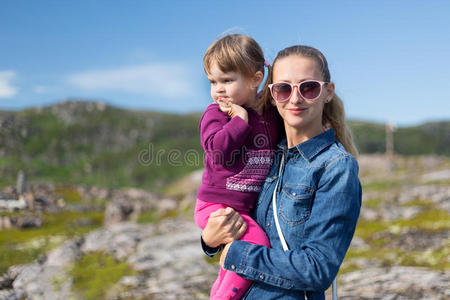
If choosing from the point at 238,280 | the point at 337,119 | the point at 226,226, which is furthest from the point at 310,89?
the point at 238,280

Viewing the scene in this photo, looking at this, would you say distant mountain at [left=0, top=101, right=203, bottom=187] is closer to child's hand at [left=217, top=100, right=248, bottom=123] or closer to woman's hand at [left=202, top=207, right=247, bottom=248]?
child's hand at [left=217, top=100, right=248, bottom=123]

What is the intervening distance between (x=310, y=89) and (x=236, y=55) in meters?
0.85

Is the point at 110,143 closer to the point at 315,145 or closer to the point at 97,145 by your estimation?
the point at 97,145

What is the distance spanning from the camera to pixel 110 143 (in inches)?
4764

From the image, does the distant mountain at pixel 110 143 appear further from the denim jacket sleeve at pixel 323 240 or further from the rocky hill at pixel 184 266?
the denim jacket sleeve at pixel 323 240

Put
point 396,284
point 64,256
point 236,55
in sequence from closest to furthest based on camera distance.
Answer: point 236,55
point 396,284
point 64,256

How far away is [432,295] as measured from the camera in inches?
251

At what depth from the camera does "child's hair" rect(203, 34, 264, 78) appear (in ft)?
10.7

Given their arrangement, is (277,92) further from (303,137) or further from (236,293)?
(236,293)

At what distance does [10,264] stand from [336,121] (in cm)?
931

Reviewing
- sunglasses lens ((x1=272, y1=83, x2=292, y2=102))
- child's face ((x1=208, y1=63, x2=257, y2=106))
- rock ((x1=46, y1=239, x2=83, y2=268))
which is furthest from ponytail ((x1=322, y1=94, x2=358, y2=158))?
rock ((x1=46, y1=239, x2=83, y2=268))

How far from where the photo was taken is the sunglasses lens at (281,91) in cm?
275


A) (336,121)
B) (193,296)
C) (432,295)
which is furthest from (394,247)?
(336,121)

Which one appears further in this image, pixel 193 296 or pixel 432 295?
pixel 193 296
